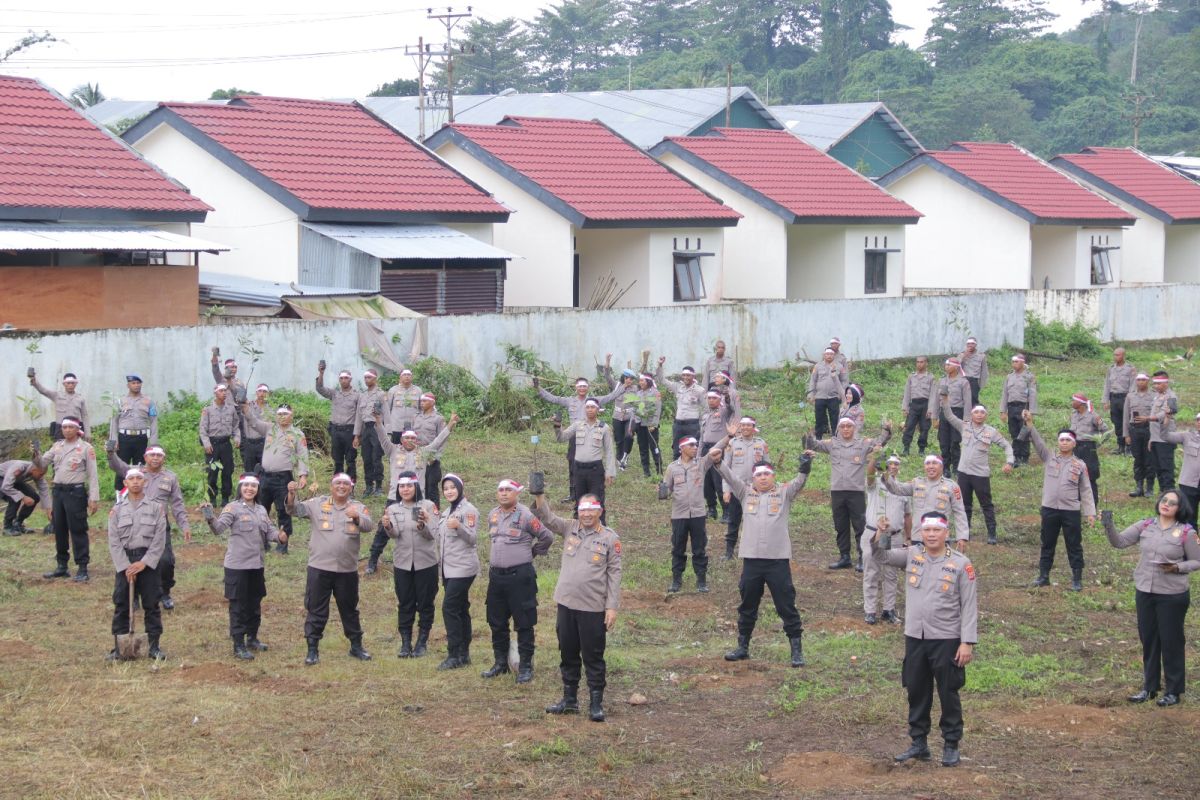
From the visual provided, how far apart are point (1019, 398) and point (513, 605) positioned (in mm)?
11878

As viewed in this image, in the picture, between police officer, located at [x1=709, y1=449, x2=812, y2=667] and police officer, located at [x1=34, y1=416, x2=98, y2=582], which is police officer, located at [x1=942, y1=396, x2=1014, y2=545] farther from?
police officer, located at [x1=34, y1=416, x2=98, y2=582]

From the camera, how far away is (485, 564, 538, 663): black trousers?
12656mm

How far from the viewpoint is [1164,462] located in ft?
64.6

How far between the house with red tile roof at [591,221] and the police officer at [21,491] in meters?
16.9

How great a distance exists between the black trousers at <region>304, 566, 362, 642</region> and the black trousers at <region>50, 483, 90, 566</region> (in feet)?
12.7

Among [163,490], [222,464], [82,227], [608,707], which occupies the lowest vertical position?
[608,707]

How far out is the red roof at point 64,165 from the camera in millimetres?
25000

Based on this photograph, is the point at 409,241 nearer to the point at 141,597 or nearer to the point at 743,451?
the point at 743,451

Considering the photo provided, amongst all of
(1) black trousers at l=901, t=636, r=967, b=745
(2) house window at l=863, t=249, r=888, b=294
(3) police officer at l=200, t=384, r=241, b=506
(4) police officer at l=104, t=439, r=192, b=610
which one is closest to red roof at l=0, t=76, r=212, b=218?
(3) police officer at l=200, t=384, r=241, b=506

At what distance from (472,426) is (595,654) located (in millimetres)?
13566

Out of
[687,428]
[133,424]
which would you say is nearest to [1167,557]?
[687,428]

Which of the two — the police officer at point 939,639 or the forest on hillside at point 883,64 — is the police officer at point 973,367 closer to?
the police officer at point 939,639

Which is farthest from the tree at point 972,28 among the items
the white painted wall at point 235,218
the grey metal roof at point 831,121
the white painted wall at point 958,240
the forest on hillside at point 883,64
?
the white painted wall at point 235,218

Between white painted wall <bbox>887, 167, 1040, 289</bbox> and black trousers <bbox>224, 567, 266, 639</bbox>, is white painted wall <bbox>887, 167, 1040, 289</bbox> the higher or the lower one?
the higher one
